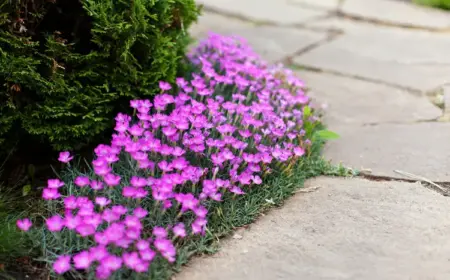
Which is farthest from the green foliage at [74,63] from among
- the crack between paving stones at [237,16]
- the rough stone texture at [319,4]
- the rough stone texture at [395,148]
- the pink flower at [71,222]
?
the rough stone texture at [319,4]

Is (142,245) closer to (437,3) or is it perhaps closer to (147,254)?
(147,254)

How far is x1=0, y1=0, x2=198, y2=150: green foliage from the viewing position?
8.27ft

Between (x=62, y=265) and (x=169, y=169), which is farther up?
(x=169, y=169)

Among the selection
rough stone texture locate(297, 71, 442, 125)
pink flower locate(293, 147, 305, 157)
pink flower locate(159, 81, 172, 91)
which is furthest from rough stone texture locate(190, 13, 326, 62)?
pink flower locate(293, 147, 305, 157)

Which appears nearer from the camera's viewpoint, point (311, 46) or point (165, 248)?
point (165, 248)

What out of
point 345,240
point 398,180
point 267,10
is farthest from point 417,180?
point 267,10

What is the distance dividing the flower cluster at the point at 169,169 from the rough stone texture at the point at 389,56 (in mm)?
1128

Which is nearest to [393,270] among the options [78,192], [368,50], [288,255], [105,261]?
[288,255]

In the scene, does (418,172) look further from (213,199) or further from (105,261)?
(105,261)

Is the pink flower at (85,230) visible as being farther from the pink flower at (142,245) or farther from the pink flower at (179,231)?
the pink flower at (179,231)

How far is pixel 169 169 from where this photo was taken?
2312 mm

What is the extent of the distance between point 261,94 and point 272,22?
2.48 metres

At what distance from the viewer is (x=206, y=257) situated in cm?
220

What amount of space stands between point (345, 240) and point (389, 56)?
2886 mm
